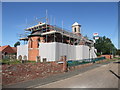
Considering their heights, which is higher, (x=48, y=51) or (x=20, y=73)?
(x=48, y=51)

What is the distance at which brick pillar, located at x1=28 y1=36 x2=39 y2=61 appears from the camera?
30.5 meters

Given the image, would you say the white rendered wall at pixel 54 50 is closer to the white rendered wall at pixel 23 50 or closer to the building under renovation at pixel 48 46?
the building under renovation at pixel 48 46

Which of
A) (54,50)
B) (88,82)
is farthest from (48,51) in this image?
(88,82)

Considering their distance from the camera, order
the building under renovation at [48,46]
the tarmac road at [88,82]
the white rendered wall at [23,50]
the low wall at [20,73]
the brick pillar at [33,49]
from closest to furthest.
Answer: the tarmac road at [88,82]
the low wall at [20,73]
the building under renovation at [48,46]
the brick pillar at [33,49]
the white rendered wall at [23,50]

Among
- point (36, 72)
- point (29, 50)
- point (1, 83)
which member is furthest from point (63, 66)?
point (29, 50)

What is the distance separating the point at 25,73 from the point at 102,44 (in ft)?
193

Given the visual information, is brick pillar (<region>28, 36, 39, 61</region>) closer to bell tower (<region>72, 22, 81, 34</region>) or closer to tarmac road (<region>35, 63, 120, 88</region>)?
tarmac road (<region>35, 63, 120, 88</region>)

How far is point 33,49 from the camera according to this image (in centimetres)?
3095

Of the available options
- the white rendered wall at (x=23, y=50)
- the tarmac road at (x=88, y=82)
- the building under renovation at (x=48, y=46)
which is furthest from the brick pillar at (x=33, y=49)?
the tarmac road at (x=88, y=82)

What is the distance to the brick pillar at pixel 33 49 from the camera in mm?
30469

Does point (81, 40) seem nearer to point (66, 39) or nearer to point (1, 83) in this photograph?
point (66, 39)

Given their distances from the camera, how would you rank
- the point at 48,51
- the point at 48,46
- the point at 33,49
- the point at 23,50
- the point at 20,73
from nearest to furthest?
the point at 20,73, the point at 48,51, the point at 48,46, the point at 33,49, the point at 23,50

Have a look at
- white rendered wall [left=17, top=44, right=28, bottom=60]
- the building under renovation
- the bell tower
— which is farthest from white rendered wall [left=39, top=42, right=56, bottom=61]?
the bell tower

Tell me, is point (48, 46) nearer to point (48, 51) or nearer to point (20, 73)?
point (48, 51)
